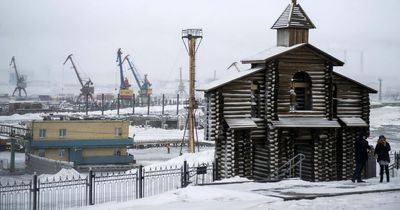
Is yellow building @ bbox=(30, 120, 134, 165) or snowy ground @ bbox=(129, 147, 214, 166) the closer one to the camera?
yellow building @ bbox=(30, 120, 134, 165)

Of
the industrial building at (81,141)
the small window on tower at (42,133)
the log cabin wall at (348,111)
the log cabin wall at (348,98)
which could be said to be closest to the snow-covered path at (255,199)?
the log cabin wall at (348,111)

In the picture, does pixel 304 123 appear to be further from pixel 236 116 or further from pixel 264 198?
pixel 264 198

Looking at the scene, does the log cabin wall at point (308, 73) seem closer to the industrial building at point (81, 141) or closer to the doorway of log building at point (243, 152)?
the doorway of log building at point (243, 152)

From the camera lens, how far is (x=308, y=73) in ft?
92.7

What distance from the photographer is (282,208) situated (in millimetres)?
14797

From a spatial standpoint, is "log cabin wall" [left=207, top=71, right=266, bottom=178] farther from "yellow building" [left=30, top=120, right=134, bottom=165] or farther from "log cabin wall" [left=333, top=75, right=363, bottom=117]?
"yellow building" [left=30, top=120, right=134, bottom=165]

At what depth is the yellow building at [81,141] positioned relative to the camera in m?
51.7

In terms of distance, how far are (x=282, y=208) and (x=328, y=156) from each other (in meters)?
14.9

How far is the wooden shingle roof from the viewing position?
2930 centimetres

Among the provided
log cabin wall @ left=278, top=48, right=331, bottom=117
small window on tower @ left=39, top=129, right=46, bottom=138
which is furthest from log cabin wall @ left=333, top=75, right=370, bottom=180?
small window on tower @ left=39, top=129, right=46, bottom=138

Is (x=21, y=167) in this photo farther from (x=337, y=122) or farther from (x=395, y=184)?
(x=395, y=184)

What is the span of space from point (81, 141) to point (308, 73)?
98.8 ft

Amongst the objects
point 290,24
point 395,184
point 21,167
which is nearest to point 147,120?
point 21,167

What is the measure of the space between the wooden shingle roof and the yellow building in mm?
28312
